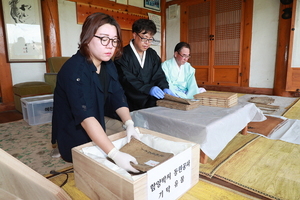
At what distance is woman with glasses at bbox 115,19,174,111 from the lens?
2064mm

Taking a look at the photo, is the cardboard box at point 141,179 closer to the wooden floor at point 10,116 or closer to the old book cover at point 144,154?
the old book cover at point 144,154

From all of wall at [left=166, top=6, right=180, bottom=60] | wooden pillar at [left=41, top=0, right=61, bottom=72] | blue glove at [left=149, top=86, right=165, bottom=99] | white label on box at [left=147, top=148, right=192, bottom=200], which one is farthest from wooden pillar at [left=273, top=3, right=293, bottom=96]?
wooden pillar at [left=41, top=0, right=61, bottom=72]

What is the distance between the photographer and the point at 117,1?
16.9 ft

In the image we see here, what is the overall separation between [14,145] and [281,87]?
4.96 m

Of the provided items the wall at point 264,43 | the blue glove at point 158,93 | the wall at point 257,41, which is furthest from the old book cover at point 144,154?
the wall at point 264,43

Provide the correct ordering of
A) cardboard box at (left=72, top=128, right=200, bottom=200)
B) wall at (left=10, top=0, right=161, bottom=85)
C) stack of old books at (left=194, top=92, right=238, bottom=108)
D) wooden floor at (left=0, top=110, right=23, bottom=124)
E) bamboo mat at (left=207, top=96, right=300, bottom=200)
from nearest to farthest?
1. cardboard box at (left=72, top=128, right=200, bottom=200)
2. bamboo mat at (left=207, top=96, right=300, bottom=200)
3. stack of old books at (left=194, top=92, right=238, bottom=108)
4. wooden floor at (left=0, top=110, right=23, bottom=124)
5. wall at (left=10, top=0, right=161, bottom=85)

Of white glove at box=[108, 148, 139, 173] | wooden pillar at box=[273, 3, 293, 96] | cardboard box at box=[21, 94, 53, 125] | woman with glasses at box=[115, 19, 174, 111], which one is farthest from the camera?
wooden pillar at box=[273, 3, 293, 96]

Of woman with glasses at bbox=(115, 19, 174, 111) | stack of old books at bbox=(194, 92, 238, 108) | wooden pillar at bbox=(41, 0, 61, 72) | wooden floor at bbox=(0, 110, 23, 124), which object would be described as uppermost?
wooden pillar at bbox=(41, 0, 61, 72)

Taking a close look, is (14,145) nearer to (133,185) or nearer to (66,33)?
(133,185)

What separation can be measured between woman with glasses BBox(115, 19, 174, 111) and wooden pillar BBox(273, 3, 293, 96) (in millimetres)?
3414

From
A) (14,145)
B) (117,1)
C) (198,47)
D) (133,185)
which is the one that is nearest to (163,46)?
(198,47)

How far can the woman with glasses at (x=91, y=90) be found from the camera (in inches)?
37.6

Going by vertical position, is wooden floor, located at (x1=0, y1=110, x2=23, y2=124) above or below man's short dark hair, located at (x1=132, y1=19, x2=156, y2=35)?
below

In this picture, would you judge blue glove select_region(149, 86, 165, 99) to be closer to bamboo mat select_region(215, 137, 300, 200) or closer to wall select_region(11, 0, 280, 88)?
bamboo mat select_region(215, 137, 300, 200)
